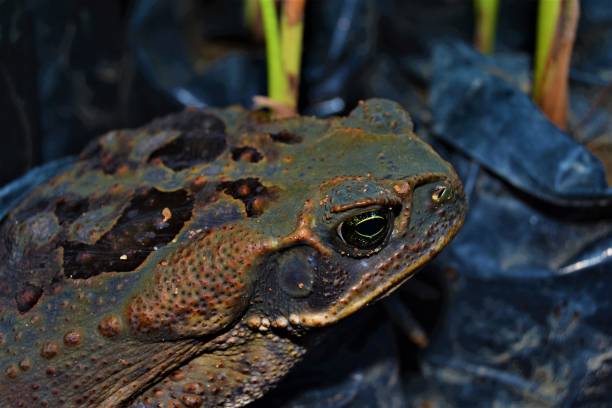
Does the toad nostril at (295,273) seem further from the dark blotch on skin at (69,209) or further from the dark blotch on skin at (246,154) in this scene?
the dark blotch on skin at (69,209)

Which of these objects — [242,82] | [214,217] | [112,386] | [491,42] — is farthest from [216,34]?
[112,386]

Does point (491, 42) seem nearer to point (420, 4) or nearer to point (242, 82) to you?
point (420, 4)

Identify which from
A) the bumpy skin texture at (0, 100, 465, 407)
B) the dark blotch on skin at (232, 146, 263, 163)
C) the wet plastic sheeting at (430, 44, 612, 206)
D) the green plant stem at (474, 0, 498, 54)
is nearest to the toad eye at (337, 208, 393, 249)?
the bumpy skin texture at (0, 100, 465, 407)

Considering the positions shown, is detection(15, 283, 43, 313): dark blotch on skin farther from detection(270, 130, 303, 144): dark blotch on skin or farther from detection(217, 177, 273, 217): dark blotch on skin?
detection(270, 130, 303, 144): dark blotch on skin

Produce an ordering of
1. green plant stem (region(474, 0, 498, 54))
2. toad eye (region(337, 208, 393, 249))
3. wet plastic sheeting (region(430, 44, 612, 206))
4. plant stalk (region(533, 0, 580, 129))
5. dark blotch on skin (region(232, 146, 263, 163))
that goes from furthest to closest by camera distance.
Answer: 1. green plant stem (region(474, 0, 498, 54))
2. plant stalk (region(533, 0, 580, 129))
3. wet plastic sheeting (region(430, 44, 612, 206))
4. dark blotch on skin (region(232, 146, 263, 163))
5. toad eye (region(337, 208, 393, 249))

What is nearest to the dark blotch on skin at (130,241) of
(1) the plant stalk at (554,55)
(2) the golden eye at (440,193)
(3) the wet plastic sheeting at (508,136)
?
(2) the golden eye at (440,193)
